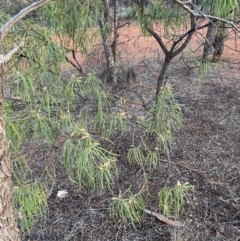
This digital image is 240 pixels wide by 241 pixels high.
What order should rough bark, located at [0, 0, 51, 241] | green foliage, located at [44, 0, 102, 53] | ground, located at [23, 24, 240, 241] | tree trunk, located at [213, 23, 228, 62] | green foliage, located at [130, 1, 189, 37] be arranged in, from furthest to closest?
tree trunk, located at [213, 23, 228, 62] → green foliage, located at [130, 1, 189, 37] → ground, located at [23, 24, 240, 241] → green foliage, located at [44, 0, 102, 53] → rough bark, located at [0, 0, 51, 241]

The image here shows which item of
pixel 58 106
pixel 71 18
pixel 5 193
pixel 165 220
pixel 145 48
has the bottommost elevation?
pixel 165 220

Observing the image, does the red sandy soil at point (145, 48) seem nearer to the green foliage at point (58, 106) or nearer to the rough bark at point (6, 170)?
the green foliage at point (58, 106)

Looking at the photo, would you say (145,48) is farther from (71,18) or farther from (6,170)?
(6,170)

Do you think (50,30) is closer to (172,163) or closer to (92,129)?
(92,129)

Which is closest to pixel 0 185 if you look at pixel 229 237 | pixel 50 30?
pixel 50 30

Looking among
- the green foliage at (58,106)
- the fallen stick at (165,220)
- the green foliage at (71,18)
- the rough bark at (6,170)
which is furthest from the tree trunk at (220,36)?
the rough bark at (6,170)

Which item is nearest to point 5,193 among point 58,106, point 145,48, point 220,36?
Answer: point 58,106

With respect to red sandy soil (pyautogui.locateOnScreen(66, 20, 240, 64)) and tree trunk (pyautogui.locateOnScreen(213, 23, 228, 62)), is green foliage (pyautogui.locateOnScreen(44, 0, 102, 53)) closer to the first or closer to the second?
red sandy soil (pyautogui.locateOnScreen(66, 20, 240, 64))

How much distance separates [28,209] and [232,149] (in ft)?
5.88

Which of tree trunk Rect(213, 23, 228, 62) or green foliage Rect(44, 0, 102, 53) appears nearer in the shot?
green foliage Rect(44, 0, 102, 53)

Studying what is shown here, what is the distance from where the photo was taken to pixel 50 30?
176 cm

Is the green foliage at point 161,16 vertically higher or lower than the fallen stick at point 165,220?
higher

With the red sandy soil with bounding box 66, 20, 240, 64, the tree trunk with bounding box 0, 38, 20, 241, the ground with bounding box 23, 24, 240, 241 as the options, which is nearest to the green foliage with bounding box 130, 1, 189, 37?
the red sandy soil with bounding box 66, 20, 240, 64

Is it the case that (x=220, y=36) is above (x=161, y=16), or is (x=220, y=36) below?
below
